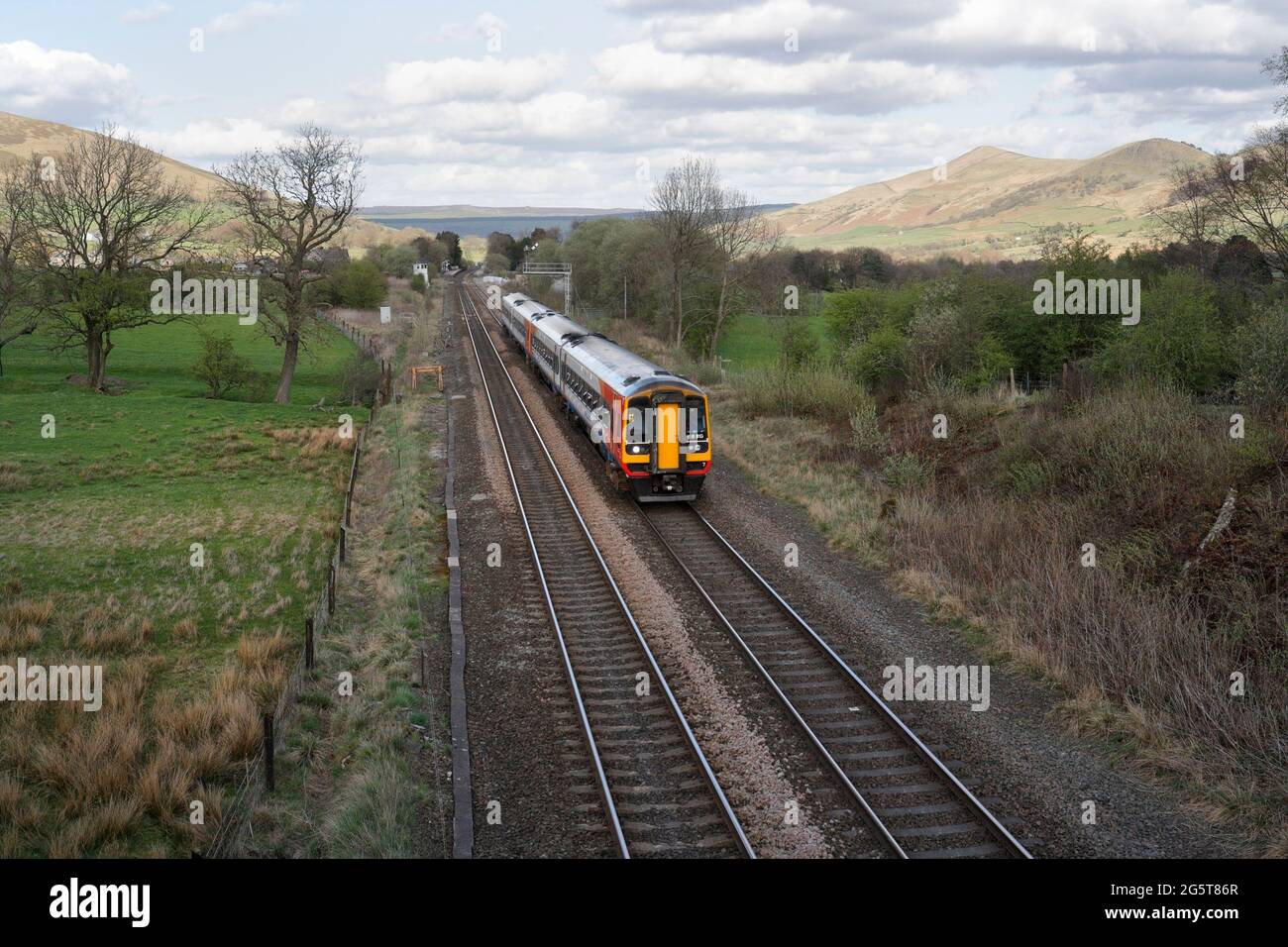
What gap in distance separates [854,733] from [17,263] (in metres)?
43.3

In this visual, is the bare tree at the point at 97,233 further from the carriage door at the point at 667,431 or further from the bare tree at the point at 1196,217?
A: the bare tree at the point at 1196,217

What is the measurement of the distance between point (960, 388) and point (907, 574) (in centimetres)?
1330

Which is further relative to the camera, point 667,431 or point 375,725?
point 667,431

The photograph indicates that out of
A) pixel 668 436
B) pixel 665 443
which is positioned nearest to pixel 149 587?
pixel 665 443

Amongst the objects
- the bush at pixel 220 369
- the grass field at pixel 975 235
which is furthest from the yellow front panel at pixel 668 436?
the grass field at pixel 975 235

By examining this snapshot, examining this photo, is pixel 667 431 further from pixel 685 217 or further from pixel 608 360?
pixel 685 217

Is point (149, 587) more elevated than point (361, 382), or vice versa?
point (361, 382)

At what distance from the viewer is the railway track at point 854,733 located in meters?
8.11

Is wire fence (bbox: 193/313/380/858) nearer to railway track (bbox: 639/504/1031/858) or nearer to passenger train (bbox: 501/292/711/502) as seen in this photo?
railway track (bbox: 639/504/1031/858)

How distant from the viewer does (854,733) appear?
1013cm

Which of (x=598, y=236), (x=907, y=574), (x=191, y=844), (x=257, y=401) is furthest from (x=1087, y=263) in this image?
(x=598, y=236)

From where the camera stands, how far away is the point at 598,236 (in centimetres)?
7450

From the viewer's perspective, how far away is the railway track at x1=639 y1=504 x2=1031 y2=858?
8109mm
